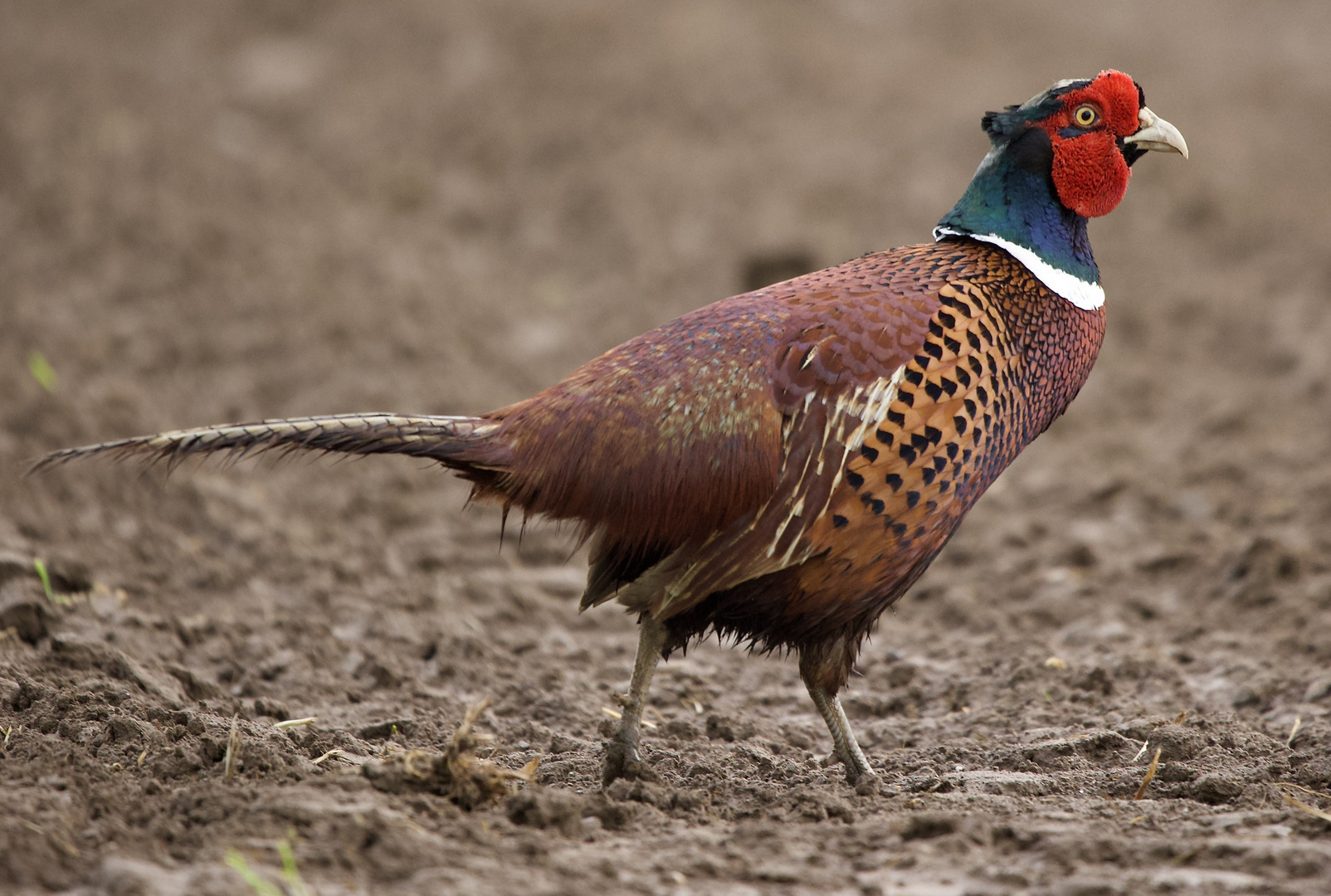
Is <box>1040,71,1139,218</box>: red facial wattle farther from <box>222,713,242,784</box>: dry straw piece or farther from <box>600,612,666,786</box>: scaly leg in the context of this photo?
<box>222,713,242,784</box>: dry straw piece

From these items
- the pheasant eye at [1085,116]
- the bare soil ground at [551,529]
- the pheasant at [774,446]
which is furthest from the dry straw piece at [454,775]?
the pheasant eye at [1085,116]

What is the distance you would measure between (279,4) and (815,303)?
958 centimetres

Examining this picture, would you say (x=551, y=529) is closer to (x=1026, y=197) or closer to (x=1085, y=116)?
(x=1026, y=197)

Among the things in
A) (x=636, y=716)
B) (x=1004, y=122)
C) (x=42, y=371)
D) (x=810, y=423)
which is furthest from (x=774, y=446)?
(x=42, y=371)

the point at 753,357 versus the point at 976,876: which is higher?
the point at 753,357

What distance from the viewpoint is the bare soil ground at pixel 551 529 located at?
2611 mm

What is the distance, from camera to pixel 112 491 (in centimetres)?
524

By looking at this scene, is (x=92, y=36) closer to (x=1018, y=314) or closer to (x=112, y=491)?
(x=112, y=491)

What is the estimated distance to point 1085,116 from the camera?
3.34m

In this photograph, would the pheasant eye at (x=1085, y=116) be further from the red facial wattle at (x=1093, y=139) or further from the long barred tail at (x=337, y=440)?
the long barred tail at (x=337, y=440)

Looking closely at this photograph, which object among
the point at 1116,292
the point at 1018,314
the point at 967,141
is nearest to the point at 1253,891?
the point at 1018,314

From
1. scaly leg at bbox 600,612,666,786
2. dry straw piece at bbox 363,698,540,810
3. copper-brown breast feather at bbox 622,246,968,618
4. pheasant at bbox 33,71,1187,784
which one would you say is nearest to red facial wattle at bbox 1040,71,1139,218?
pheasant at bbox 33,71,1187,784

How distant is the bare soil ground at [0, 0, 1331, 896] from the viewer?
2611 mm

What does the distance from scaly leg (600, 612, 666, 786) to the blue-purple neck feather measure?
4.50ft
